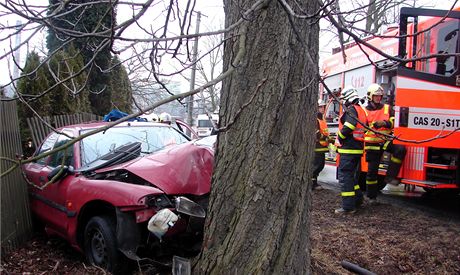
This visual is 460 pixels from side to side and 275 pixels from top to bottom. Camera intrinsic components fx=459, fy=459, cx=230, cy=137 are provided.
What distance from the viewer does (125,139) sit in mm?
5082

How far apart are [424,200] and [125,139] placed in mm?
5643

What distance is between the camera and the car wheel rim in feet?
13.1

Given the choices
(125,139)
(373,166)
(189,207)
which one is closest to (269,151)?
(189,207)

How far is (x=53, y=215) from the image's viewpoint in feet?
16.0

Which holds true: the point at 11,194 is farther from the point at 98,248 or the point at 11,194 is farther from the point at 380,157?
the point at 380,157

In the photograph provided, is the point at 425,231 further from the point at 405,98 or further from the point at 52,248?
the point at 52,248

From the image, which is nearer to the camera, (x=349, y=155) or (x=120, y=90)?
(x=349, y=155)

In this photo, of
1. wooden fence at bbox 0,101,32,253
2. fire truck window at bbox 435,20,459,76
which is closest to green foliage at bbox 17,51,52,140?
wooden fence at bbox 0,101,32,253

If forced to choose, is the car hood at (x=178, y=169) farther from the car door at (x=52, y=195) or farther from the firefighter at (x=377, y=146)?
the firefighter at (x=377, y=146)

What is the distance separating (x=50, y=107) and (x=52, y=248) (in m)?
4.63

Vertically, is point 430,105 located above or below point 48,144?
above

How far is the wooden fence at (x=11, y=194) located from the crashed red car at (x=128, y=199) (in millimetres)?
318

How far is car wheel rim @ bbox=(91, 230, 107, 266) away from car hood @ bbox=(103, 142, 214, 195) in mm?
634

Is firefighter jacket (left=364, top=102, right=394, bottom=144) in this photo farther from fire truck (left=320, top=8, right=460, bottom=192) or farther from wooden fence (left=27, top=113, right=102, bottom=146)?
wooden fence (left=27, top=113, right=102, bottom=146)
